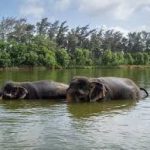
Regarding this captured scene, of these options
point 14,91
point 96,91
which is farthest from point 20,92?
point 96,91

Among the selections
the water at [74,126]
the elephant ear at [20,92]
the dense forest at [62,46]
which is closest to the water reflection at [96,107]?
the water at [74,126]

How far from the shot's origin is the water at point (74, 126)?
36.5 ft

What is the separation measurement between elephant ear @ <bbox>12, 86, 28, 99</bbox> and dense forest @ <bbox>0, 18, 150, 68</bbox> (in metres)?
69.0

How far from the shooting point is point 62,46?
144000mm

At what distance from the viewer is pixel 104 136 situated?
12.1m

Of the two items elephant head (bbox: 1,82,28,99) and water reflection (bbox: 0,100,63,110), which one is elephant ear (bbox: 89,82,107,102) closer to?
water reflection (bbox: 0,100,63,110)

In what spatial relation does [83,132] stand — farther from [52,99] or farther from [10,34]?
[10,34]

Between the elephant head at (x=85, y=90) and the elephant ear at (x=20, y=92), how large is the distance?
2236mm

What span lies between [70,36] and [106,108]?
422 ft

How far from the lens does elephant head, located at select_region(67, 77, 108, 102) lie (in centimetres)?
2020

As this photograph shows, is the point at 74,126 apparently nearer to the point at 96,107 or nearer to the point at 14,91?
the point at 96,107

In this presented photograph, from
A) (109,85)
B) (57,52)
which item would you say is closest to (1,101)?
(109,85)

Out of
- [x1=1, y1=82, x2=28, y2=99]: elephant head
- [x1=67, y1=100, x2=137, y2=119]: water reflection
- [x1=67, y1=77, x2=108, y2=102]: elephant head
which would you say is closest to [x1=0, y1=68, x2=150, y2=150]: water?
[x1=67, y1=100, x2=137, y2=119]: water reflection

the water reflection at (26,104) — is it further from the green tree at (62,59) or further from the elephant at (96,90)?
the green tree at (62,59)
